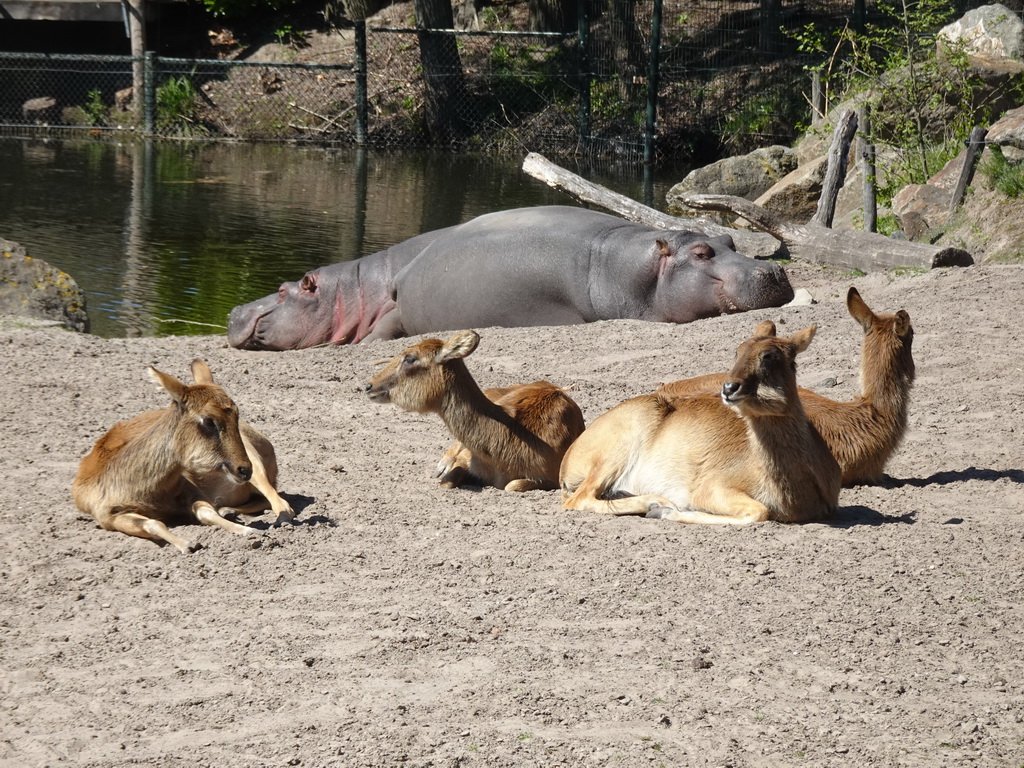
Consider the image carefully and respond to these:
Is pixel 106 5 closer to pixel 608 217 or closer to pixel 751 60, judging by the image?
pixel 751 60

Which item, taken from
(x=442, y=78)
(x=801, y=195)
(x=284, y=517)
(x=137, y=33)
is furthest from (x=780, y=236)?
(x=137, y=33)

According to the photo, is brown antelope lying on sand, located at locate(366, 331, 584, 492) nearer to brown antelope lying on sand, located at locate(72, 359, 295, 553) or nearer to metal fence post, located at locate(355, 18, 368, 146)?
brown antelope lying on sand, located at locate(72, 359, 295, 553)

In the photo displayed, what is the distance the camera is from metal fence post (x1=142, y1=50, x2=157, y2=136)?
24906 mm

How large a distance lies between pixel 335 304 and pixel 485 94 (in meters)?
15.5

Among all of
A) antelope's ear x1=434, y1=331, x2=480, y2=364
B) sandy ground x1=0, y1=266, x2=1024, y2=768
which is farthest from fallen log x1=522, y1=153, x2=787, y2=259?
antelope's ear x1=434, y1=331, x2=480, y2=364

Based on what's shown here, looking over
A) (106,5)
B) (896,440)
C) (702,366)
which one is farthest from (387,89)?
(896,440)

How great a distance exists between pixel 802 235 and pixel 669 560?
8394 mm

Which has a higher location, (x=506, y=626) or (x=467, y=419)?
(x=467, y=419)

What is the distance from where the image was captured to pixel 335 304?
13.1 m

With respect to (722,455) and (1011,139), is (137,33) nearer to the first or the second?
(1011,139)

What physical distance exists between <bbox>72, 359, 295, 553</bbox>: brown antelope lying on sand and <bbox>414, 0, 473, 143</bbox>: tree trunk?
2125cm

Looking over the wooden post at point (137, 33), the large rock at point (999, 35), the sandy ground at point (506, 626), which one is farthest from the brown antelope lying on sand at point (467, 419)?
the wooden post at point (137, 33)

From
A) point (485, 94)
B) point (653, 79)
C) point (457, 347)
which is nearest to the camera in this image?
point (457, 347)

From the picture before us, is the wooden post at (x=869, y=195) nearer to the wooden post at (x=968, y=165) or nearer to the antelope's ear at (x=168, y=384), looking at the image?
the wooden post at (x=968, y=165)
